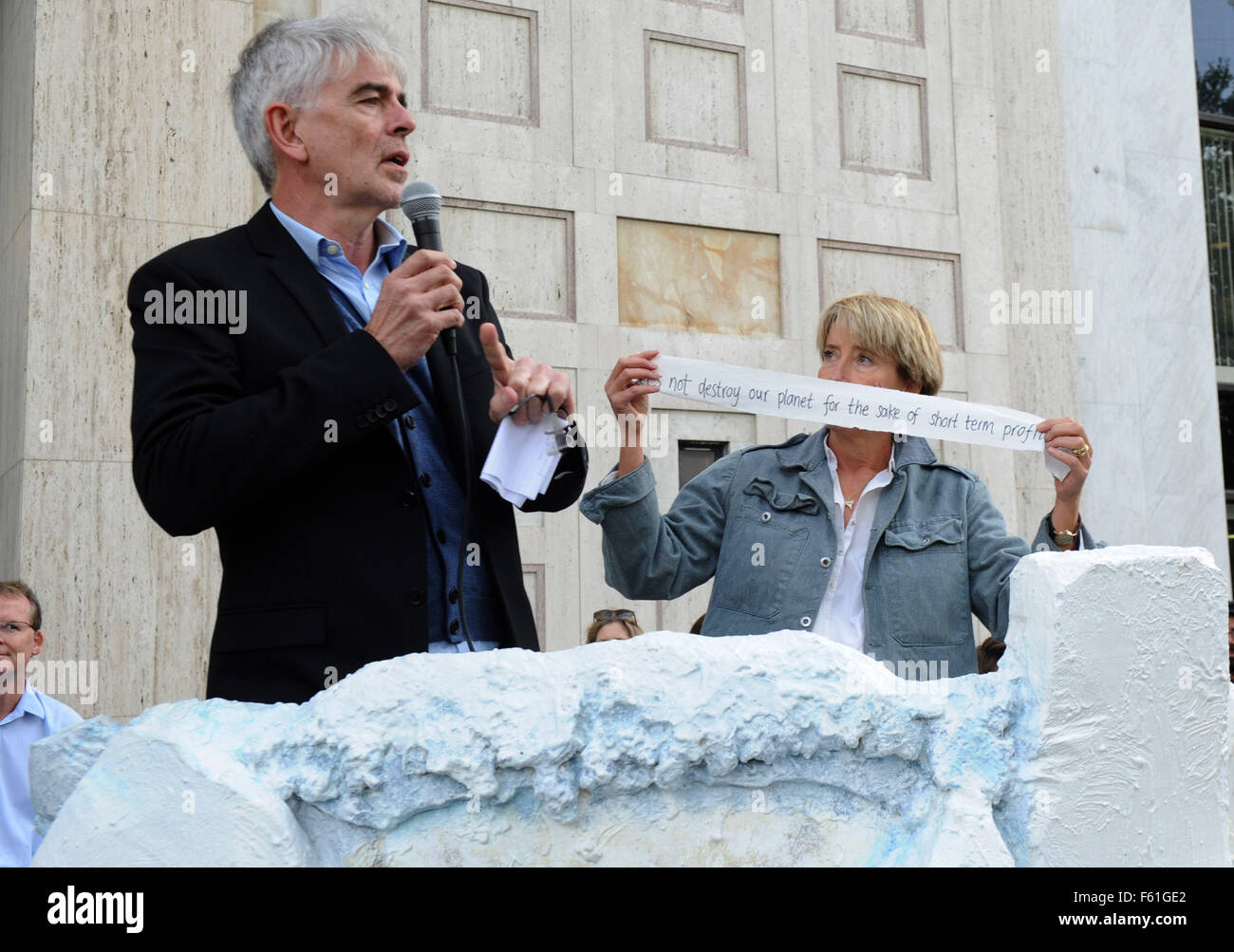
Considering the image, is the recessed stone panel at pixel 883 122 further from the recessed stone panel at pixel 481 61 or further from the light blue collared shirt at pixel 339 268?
the light blue collared shirt at pixel 339 268

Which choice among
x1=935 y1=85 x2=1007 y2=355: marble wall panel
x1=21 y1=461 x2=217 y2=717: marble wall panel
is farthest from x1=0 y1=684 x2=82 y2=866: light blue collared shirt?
x1=935 y1=85 x2=1007 y2=355: marble wall panel

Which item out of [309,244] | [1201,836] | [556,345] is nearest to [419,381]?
[309,244]

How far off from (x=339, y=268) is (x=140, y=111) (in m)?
3.66

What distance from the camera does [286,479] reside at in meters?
2.16

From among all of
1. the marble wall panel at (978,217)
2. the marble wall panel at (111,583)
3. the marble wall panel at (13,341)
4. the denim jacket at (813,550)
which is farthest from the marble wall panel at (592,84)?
the denim jacket at (813,550)

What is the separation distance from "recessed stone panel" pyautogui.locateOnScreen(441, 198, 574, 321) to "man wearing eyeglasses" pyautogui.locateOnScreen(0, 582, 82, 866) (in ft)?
8.09

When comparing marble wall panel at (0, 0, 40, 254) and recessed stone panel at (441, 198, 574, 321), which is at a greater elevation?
marble wall panel at (0, 0, 40, 254)

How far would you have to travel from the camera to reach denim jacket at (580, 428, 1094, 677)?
2.83 meters

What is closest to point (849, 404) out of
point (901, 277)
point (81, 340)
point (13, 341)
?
point (81, 340)

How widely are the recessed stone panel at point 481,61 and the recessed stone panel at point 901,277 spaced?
168 cm

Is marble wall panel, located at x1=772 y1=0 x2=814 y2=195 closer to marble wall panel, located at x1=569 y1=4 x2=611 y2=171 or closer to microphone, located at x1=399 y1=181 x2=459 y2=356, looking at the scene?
marble wall panel, located at x1=569 y1=4 x2=611 y2=171

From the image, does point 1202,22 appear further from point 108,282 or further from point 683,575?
point 683,575

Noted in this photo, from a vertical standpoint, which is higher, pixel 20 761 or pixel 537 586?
pixel 537 586

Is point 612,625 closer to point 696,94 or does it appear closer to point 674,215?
point 674,215
